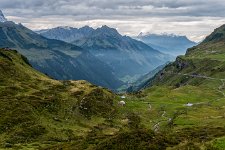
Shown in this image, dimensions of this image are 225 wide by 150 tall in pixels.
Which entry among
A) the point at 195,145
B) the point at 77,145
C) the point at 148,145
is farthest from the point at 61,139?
the point at 195,145

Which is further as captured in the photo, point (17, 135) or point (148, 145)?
point (17, 135)

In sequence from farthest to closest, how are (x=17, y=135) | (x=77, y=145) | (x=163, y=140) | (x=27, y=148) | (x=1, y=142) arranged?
(x=17, y=135)
(x=1, y=142)
(x=27, y=148)
(x=77, y=145)
(x=163, y=140)

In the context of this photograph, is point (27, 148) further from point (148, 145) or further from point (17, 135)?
point (148, 145)

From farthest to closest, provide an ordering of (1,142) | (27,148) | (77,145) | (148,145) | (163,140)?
1. (1,142)
2. (27,148)
3. (77,145)
4. (163,140)
5. (148,145)

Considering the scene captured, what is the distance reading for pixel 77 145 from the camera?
123 meters

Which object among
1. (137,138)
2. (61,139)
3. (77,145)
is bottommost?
(61,139)

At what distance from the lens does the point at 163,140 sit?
10375 cm

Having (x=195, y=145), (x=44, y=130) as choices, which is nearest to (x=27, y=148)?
(x=44, y=130)

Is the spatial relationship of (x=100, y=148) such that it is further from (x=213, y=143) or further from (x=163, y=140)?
(x=213, y=143)

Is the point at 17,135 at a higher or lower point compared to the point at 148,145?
lower

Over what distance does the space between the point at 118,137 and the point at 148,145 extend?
12.7 meters

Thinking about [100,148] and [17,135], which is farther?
[17,135]

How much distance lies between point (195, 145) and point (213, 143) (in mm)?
3938

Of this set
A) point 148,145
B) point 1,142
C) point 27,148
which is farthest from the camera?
point 1,142
